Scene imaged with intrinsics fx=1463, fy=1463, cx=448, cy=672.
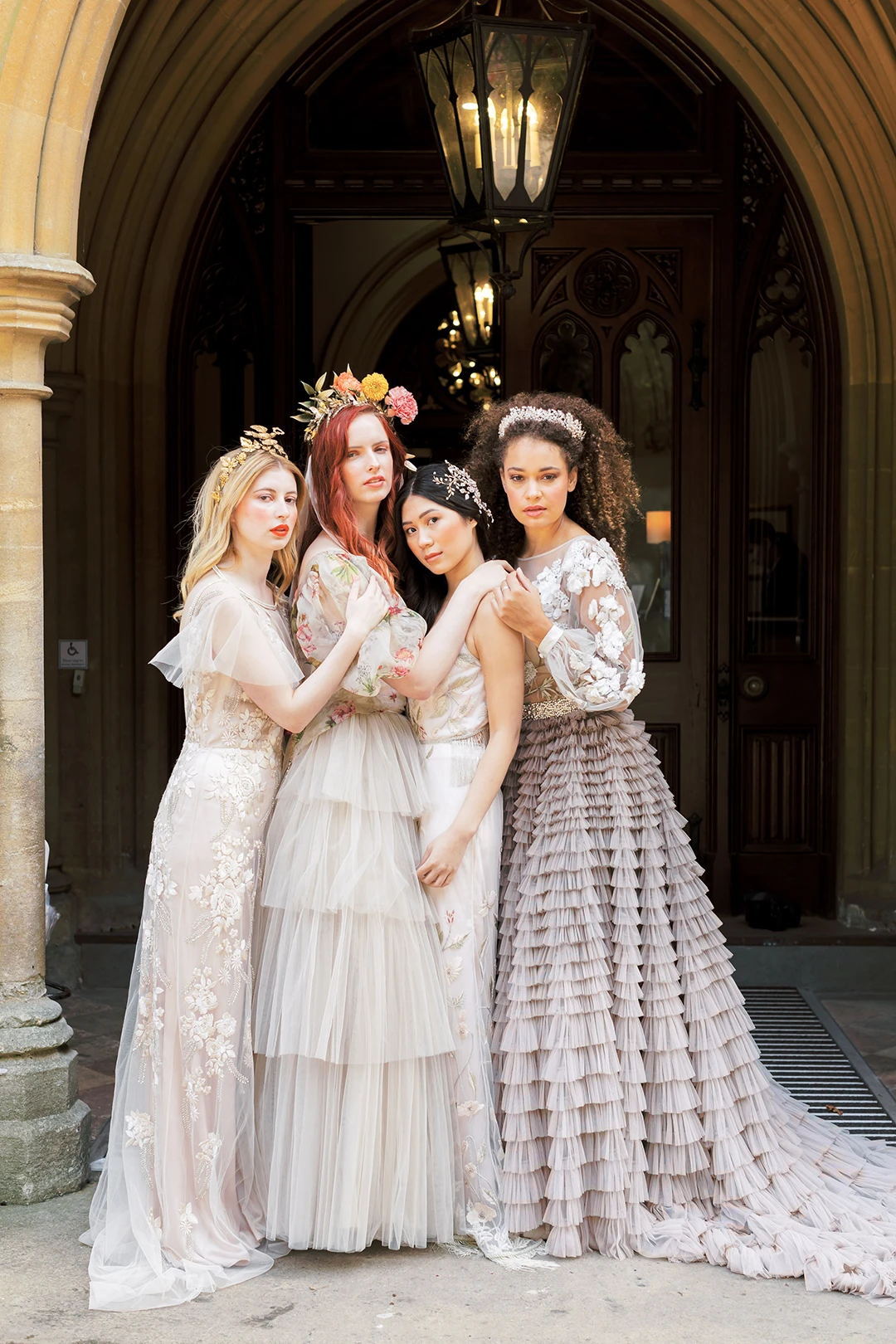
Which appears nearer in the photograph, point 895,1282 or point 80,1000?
point 895,1282

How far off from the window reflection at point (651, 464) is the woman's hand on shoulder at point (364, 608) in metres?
3.19

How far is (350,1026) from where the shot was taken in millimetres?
3367

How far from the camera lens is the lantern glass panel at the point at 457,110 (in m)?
4.30

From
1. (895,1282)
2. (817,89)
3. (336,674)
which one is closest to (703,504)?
(817,89)

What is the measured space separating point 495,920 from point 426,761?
0.44 metres

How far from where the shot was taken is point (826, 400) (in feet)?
20.7

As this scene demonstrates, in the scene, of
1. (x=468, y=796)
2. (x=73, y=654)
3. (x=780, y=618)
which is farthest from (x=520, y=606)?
(x=780, y=618)

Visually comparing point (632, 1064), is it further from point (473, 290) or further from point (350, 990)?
point (473, 290)

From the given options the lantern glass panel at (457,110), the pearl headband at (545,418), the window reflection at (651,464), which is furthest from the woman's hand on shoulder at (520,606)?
the window reflection at (651,464)

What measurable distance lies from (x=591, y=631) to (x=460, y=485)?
0.49 meters

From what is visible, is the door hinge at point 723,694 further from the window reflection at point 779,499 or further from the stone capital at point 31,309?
the stone capital at point 31,309

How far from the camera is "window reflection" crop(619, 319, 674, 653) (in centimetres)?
653

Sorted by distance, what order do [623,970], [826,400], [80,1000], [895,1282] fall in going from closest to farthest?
[895,1282] < [623,970] < [80,1000] < [826,400]

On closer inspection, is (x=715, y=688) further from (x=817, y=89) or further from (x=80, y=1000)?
(x=80, y=1000)
